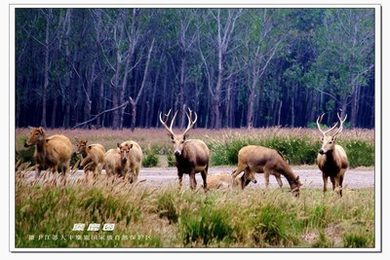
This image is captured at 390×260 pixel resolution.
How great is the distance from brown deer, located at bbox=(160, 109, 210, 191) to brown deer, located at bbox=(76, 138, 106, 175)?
1017 mm

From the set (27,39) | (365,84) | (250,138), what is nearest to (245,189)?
(250,138)

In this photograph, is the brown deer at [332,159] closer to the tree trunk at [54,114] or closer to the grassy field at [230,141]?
the grassy field at [230,141]

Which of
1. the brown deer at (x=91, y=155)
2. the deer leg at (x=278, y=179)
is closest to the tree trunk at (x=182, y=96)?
the brown deer at (x=91, y=155)

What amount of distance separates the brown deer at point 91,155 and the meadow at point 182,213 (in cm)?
14

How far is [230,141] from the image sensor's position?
2061cm

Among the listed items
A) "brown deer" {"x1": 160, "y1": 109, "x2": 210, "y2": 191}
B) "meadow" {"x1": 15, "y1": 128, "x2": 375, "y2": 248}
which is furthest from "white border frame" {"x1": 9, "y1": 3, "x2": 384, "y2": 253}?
"brown deer" {"x1": 160, "y1": 109, "x2": 210, "y2": 191}

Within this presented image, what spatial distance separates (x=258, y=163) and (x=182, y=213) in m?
1.49

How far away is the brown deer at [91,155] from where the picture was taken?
67.4 ft

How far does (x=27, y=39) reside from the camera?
20.1 metres

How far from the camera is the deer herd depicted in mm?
20469

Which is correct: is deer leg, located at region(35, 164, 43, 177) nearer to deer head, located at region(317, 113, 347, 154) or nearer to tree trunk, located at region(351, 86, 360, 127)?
deer head, located at region(317, 113, 347, 154)

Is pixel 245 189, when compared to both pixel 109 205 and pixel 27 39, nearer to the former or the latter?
pixel 109 205

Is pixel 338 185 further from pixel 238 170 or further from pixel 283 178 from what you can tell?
pixel 238 170
